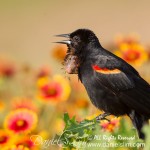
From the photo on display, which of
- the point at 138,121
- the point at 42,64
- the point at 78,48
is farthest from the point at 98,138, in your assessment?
the point at 42,64

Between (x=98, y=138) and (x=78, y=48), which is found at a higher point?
(x=78, y=48)

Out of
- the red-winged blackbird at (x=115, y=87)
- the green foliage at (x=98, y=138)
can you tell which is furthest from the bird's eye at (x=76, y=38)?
the green foliage at (x=98, y=138)

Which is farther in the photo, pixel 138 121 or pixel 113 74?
pixel 113 74

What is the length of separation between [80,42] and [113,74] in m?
0.45

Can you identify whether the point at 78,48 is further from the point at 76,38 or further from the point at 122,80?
the point at 122,80

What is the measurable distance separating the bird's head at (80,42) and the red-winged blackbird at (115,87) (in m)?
0.16

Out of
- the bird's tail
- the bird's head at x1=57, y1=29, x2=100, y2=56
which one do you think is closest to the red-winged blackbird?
the bird's tail

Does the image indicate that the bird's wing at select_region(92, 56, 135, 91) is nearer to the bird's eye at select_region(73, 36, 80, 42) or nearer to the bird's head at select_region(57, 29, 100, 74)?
the bird's head at select_region(57, 29, 100, 74)

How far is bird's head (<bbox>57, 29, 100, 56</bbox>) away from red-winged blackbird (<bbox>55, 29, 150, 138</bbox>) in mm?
155

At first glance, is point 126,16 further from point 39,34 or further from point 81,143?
point 81,143

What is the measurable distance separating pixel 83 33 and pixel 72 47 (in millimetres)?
139

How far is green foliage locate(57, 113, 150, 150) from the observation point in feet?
12.1

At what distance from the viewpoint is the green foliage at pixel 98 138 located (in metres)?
3.67

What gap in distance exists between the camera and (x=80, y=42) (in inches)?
199
